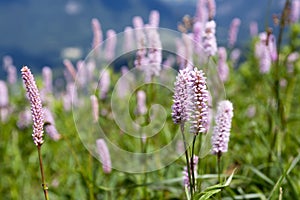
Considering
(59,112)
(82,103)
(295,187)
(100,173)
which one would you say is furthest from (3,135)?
(295,187)

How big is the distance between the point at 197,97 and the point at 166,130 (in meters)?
2.59

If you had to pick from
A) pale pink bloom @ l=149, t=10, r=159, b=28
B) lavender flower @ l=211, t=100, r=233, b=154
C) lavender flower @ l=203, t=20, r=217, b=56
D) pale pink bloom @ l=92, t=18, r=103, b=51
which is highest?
pale pink bloom @ l=92, t=18, r=103, b=51

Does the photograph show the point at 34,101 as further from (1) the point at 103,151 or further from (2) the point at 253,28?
(2) the point at 253,28

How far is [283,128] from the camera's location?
3213 millimetres

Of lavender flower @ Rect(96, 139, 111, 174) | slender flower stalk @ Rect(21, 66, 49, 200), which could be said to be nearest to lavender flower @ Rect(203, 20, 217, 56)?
lavender flower @ Rect(96, 139, 111, 174)

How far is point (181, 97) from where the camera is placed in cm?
141

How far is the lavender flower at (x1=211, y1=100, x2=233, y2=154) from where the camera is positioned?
180 centimetres

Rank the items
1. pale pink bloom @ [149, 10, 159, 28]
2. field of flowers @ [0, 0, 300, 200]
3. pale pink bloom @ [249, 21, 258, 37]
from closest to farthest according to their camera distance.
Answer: field of flowers @ [0, 0, 300, 200] → pale pink bloom @ [149, 10, 159, 28] → pale pink bloom @ [249, 21, 258, 37]

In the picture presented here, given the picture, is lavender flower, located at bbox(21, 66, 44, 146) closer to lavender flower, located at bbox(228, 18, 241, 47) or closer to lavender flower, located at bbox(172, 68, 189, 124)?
lavender flower, located at bbox(172, 68, 189, 124)

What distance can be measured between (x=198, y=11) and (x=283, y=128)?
0.99 m

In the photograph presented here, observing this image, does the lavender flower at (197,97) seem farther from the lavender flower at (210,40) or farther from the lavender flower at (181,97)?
the lavender flower at (210,40)

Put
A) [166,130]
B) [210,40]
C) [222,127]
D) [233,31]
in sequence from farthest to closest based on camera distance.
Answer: [166,130]
[233,31]
[210,40]
[222,127]

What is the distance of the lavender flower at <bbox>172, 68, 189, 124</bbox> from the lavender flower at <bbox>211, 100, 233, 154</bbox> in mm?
402

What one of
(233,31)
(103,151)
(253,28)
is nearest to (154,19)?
(103,151)
